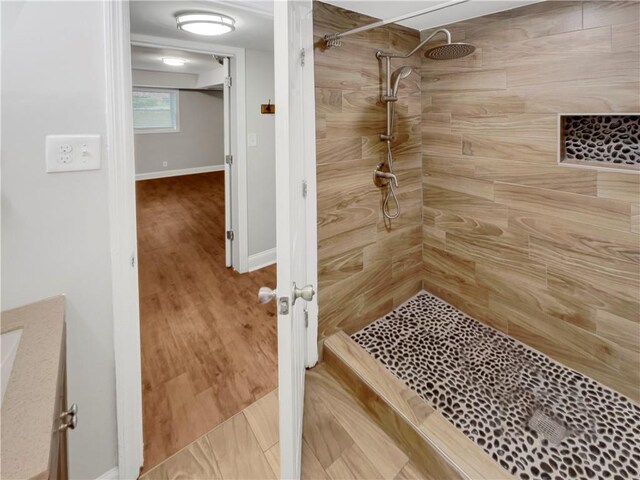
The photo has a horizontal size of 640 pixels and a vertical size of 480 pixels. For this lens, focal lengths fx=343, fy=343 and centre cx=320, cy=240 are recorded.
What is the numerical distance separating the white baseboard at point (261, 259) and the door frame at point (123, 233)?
2.11m

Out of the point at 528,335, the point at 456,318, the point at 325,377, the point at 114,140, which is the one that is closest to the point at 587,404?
the point at 528,335

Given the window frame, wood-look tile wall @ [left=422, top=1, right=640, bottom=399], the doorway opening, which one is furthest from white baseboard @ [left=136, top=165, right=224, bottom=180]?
wood-look tile wall @ [left=422, top=1, right=640, bottom=399]

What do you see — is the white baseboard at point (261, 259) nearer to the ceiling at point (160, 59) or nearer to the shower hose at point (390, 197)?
the shower hose at point (390, 197)

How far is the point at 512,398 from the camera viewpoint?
1688 millimetres

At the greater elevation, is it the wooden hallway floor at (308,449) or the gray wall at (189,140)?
the gray wall at (189,140)

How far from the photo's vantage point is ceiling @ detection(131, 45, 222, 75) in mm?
4186

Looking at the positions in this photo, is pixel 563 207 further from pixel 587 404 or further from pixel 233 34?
pixel 233 34

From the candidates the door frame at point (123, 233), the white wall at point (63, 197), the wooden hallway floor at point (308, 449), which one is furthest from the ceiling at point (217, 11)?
the wooden hallway floor at point (308, 449)

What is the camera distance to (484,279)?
232 cm

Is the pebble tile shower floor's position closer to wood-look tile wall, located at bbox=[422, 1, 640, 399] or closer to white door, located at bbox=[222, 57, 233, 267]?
wood-look tile wall, located at bbox=[422, 1, 640, 399]

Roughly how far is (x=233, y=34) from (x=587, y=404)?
3175mm

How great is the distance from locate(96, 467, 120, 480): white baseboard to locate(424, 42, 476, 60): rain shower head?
2.24 meters

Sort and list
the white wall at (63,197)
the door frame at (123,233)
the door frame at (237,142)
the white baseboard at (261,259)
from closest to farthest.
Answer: the white wall at (63,197) → the door frame at (123,233) → the door frame at (237,142) → the white baseboard at (261,259)

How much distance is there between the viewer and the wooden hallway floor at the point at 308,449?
57.1 inches
